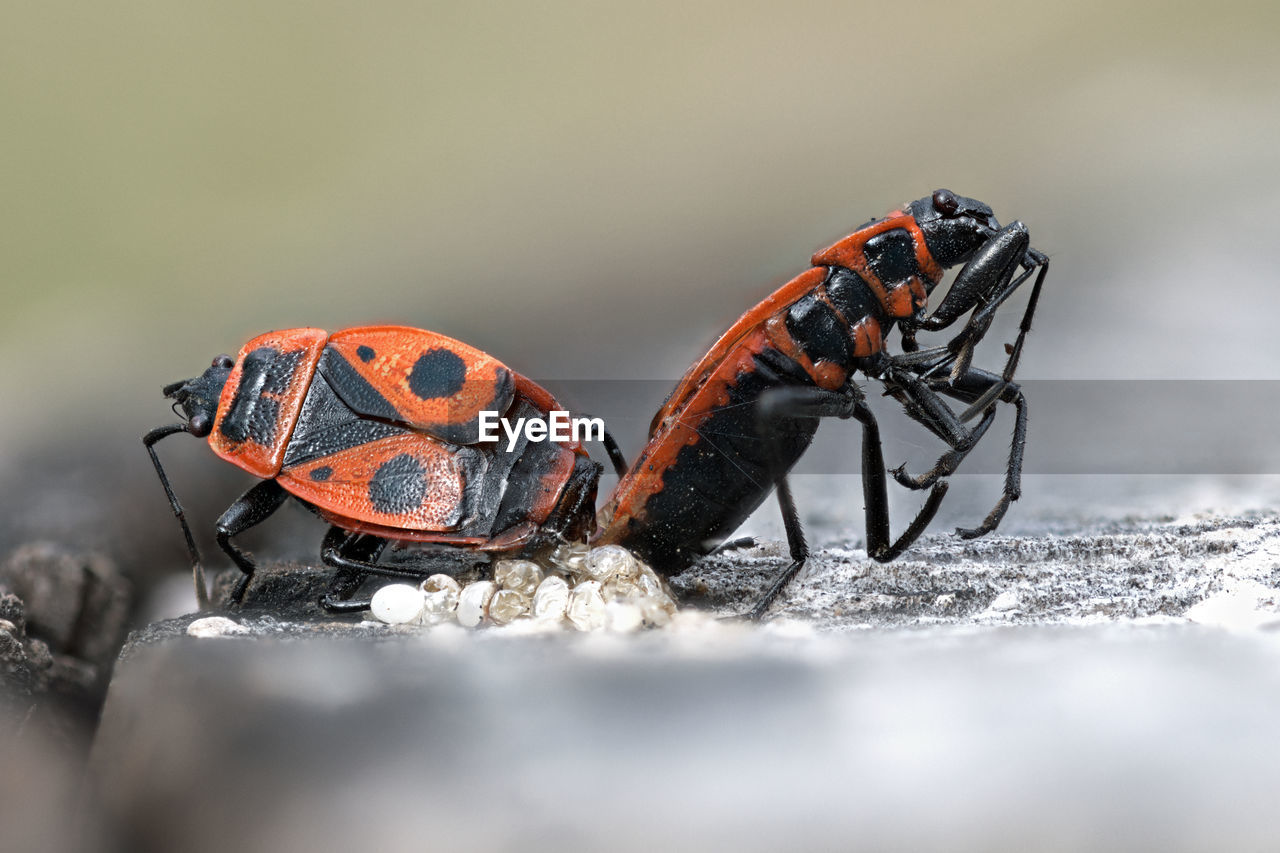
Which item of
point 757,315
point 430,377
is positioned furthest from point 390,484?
point 757,315

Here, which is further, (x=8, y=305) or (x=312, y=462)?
(x=8, y=305)

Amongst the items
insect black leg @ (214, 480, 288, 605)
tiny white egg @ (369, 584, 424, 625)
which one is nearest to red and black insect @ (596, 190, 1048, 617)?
tiny white egg @ (369, 584, 424, 625)

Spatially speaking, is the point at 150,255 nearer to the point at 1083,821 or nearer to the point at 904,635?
the point at 904,635

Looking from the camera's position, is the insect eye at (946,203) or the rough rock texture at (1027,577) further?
the insect eye at (946,203)

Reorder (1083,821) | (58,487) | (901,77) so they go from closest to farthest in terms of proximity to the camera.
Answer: (1083,821) < (58,487) < (901,77)

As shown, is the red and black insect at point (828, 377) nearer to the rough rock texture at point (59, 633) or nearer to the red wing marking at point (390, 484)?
the red wing marking at point (390, 484)

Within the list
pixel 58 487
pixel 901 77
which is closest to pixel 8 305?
pixel 58 487

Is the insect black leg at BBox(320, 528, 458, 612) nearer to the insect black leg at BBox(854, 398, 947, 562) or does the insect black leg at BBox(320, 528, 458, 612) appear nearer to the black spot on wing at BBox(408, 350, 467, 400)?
the black spot on wing at BBox(408, 350, 467, 400)

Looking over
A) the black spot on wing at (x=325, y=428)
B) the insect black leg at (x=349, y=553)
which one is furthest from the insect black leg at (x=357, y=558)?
the black spot on wing at (x=325, y=428)
